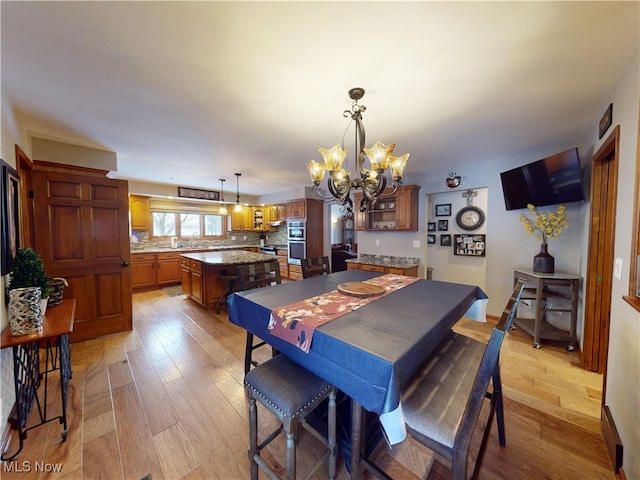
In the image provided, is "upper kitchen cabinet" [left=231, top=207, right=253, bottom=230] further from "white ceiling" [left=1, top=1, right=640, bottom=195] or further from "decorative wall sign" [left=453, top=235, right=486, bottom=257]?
"decorative wall sign" [left=453, top=235, right=486, bottom=257]

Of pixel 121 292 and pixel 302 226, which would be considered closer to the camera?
pixel 121 292

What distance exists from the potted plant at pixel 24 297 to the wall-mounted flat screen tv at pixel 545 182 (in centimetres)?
466

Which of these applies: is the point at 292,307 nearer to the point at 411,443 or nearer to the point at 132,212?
the point at 411,443

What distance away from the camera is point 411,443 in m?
1.56

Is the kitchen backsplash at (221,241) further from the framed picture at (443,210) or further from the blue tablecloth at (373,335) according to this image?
the blue tablecloth at (373,335)

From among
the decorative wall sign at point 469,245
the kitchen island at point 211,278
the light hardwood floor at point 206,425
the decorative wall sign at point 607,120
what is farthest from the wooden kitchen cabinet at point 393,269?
the decorative wall sign at point 607,120

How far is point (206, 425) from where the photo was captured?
167 cm

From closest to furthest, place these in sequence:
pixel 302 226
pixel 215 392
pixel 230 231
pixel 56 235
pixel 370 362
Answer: pixel 370 362, pixel 215 392, pixel 56 235, pixel 302 226, pixel 230 231

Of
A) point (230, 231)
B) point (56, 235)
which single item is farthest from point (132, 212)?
point (56, 235)

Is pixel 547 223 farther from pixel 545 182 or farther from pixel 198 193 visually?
pixel 198 193

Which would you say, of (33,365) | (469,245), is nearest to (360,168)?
(33,365)

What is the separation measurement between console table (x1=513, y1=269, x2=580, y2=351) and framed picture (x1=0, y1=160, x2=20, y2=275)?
172 inches

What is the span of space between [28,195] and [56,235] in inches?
18.4

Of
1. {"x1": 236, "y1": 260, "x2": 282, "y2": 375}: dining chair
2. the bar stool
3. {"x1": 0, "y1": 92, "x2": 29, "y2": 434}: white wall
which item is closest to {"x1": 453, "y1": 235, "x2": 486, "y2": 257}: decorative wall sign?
{"x1": 236, "y1": 260, "x2": 282, "y2": 375}: dining chair
